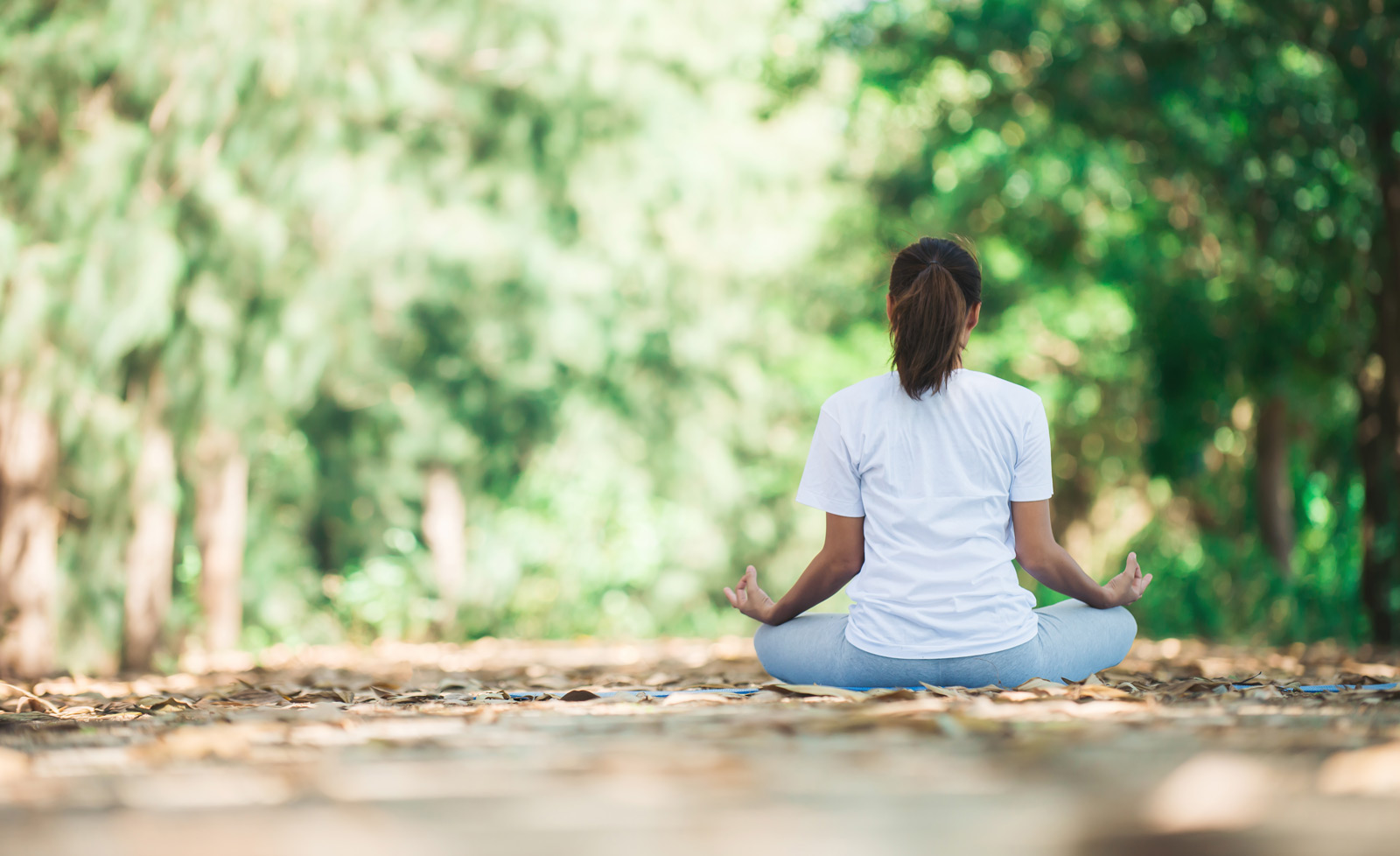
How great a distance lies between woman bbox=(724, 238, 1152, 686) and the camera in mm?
3064

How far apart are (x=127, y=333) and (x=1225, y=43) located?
628 cm

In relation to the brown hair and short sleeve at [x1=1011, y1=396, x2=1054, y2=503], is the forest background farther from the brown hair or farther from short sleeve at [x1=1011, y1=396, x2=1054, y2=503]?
short sleeve at [x1=1011, y1=396, x2=1054, y2=503]

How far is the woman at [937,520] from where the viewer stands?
306cm

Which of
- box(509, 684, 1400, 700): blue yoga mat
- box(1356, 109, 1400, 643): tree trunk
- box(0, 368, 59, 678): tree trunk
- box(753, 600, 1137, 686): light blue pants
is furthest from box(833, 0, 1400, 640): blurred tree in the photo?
box(0, 368, 59, 678): tree trunk

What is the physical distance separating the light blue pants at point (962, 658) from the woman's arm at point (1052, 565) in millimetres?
93

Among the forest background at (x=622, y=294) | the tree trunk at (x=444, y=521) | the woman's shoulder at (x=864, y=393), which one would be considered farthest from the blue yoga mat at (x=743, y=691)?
the tree trunk at (x=444, y=521)

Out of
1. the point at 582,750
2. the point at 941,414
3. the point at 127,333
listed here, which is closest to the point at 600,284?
the point at 127,333

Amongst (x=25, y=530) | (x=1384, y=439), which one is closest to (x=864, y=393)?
(x=1384, y=439)

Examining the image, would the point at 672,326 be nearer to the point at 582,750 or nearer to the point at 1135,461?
the point at 1135,461

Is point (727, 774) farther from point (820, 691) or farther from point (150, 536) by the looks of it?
point (150, 536)

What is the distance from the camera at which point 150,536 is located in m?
8.46

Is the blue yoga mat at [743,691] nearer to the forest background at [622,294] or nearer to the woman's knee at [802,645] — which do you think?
the woman's knee at [802,645]

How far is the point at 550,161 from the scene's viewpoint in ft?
41.2

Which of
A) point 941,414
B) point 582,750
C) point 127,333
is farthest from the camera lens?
point 127,333
